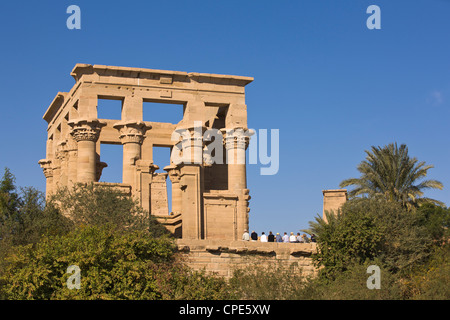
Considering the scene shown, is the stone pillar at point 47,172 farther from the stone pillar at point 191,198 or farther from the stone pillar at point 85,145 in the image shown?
the stone pillar at point 191,198

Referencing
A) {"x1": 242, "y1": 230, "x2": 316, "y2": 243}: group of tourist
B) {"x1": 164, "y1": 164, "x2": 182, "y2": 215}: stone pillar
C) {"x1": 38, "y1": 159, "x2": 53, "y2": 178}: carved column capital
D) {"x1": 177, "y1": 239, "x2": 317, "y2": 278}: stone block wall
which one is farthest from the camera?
{"x1": 38, "y1": 159, "x2": 53, "y2": 178}: carved column capital

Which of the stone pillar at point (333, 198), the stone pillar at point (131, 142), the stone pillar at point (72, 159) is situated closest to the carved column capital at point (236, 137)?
the stone pillar at point (131, 142)

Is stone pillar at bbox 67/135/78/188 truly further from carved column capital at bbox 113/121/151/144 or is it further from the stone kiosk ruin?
carved column capital at bbox 113/121/151/144

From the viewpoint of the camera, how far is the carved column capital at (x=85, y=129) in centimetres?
3681

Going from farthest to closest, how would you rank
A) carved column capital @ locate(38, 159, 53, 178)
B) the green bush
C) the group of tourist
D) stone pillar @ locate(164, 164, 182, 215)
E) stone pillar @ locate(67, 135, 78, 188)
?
carved column capital @ locate(38, 159, 53, 178), stone pillar @ locate(164, 164, 182, 215), stone pillar @ locate(67, 135, 78, 188), the group of tourist, the green bush

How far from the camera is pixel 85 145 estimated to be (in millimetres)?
37156

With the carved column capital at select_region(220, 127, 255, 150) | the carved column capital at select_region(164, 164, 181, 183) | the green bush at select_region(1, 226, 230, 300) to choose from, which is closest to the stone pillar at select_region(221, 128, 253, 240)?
the carved column capital at select_region(220, 127, 255, 150)

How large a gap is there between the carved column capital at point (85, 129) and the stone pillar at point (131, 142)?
1176 millimetres

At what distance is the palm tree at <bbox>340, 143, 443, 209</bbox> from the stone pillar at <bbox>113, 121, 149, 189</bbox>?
10191 millimetres

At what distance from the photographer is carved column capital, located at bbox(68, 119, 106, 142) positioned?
121 feet

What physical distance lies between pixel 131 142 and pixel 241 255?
1056cm
